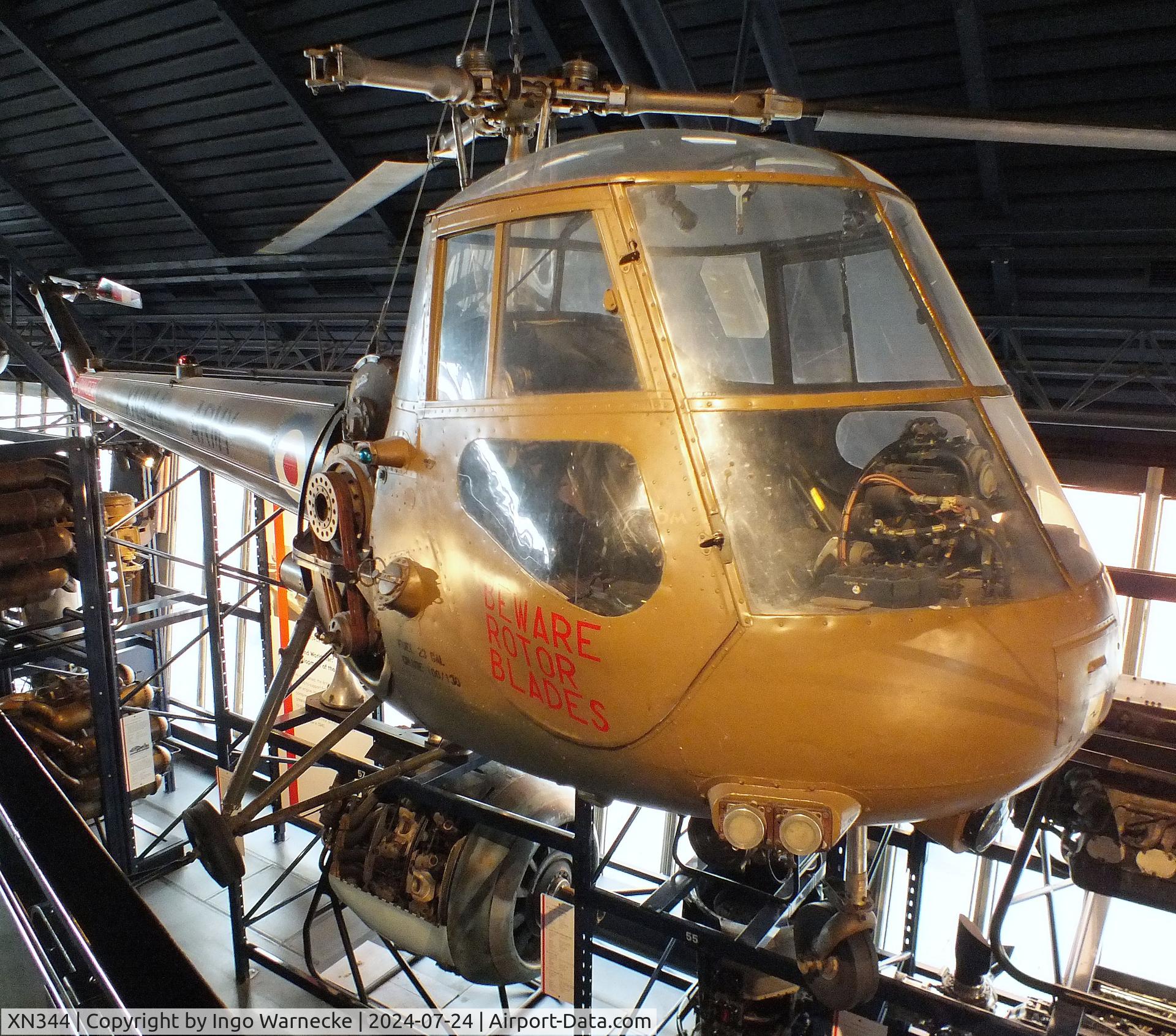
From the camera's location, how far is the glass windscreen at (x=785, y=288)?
2.35 metres

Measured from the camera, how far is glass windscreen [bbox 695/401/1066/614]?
2092 millimetres

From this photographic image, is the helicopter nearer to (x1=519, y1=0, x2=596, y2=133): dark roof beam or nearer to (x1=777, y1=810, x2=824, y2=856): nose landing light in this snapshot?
(x1=777, y1=810, x2=824, y2=856): nose landing light

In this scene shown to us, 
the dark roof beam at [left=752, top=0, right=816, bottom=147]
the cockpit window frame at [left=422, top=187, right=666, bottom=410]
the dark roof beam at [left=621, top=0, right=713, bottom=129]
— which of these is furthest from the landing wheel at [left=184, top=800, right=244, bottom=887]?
the dark roof beam at [left=752, top=0, right=816, bottom=147]

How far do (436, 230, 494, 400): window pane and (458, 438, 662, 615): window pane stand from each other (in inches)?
10.1

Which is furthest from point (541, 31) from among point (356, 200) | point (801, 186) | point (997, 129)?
point (801, 186)

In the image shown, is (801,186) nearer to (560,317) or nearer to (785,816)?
(560,317)

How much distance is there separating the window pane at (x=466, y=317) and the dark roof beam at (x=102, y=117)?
31.9 ft

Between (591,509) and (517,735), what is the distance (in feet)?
2.41

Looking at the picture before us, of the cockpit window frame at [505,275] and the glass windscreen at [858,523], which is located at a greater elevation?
the cockpit window frame at [505,275]

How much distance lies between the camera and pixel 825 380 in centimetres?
252

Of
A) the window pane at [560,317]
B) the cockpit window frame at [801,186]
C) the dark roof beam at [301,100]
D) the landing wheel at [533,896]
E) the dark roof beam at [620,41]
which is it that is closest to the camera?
the cockpit window frame at [801,186]

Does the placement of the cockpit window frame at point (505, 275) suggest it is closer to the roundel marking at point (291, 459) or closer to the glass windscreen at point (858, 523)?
the glass windscreen at point (858, 523)

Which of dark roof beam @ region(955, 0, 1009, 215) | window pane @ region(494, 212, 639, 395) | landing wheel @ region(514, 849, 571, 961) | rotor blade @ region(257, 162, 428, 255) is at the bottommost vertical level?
landing wheel @ region(514, 849, 571, 961)

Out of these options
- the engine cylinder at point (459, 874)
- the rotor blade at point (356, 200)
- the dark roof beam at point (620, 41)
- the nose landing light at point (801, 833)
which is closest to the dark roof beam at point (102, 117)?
the dark roof beam at point (620, 41)
